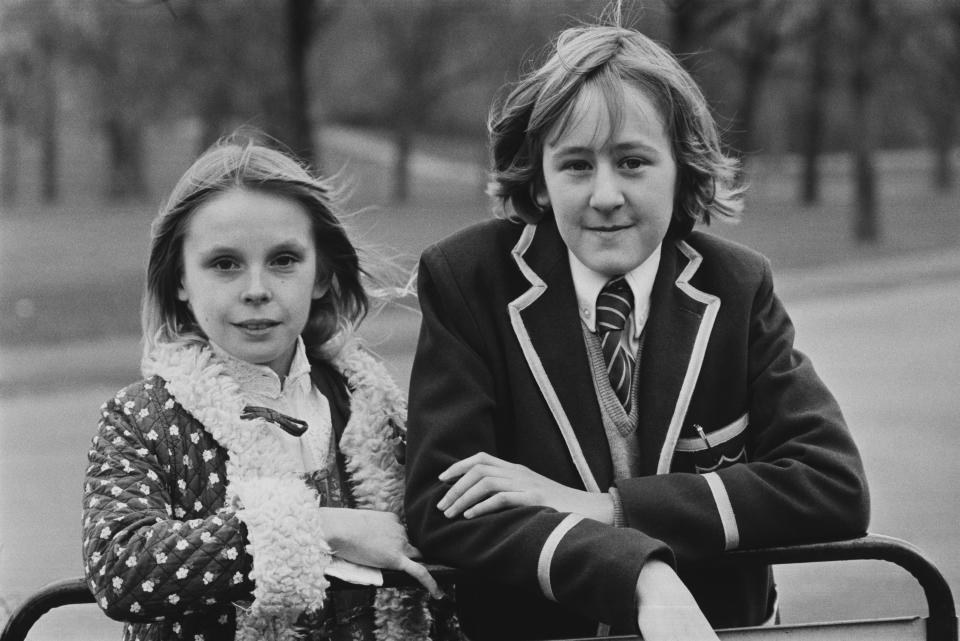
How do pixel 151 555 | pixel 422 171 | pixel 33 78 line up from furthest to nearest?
pixel 422 171, pixel 33 78, pixel 151 555

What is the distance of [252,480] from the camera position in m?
2.28

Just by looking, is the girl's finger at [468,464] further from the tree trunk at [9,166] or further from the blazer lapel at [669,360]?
the tree trunk at [9,166]

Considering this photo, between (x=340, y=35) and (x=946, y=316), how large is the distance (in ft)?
78.9

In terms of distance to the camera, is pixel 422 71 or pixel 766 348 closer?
pixel 766 348

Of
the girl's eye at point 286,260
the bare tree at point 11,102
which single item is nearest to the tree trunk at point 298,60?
the bare tree at point 11,102

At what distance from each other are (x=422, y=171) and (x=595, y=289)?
5374 cm

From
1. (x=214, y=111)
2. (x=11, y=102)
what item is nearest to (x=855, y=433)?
(x=214, y=111)

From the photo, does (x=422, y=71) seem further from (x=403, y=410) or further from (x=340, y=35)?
(x=403, y=410)

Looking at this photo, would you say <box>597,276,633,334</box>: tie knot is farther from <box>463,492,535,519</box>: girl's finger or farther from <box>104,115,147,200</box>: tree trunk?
<box>104,115,147,200</box>: tree trunk

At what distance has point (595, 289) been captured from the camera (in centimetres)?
247

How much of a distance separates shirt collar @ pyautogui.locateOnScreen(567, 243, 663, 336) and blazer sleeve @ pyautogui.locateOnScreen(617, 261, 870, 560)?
288mm

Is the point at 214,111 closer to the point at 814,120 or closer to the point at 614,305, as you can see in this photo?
the point at 814,120

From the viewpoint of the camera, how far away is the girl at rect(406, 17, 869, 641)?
2258 mm

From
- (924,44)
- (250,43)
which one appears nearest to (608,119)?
(250,43)
